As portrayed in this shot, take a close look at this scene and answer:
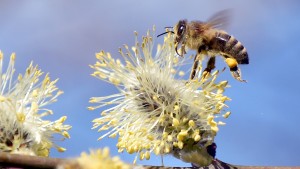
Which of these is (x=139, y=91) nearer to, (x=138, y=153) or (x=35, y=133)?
(x=138, y=153)

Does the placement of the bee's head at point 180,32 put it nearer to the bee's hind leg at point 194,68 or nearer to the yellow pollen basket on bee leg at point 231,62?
the bee's hind leg at point 194,68

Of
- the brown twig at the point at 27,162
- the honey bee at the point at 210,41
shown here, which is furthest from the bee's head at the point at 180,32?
the brown twig at the point at 27,162

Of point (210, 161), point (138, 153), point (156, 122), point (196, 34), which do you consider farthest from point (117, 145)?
point (196, 34)

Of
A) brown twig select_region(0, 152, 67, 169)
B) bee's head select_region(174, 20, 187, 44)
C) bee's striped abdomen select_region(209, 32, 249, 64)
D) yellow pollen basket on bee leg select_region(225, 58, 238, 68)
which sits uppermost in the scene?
bee's head select_region(174, 20, 187, 44)

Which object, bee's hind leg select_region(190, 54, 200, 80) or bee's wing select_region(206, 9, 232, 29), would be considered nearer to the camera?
bee's hind leg select_region(190, 54, 200, 80)

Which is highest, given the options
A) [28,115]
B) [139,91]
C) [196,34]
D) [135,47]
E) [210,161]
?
[196,34]

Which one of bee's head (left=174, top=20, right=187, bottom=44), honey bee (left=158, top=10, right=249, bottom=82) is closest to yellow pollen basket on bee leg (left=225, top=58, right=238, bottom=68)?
honey bee (left=158, top=10, right=249, bottom=82)

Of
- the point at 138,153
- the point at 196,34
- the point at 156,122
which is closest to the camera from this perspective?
the point at 138,153

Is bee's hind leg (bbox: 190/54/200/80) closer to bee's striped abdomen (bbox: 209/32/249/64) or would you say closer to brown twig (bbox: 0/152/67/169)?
bee's striped abdomen (bbox: 209/32/249/64)
